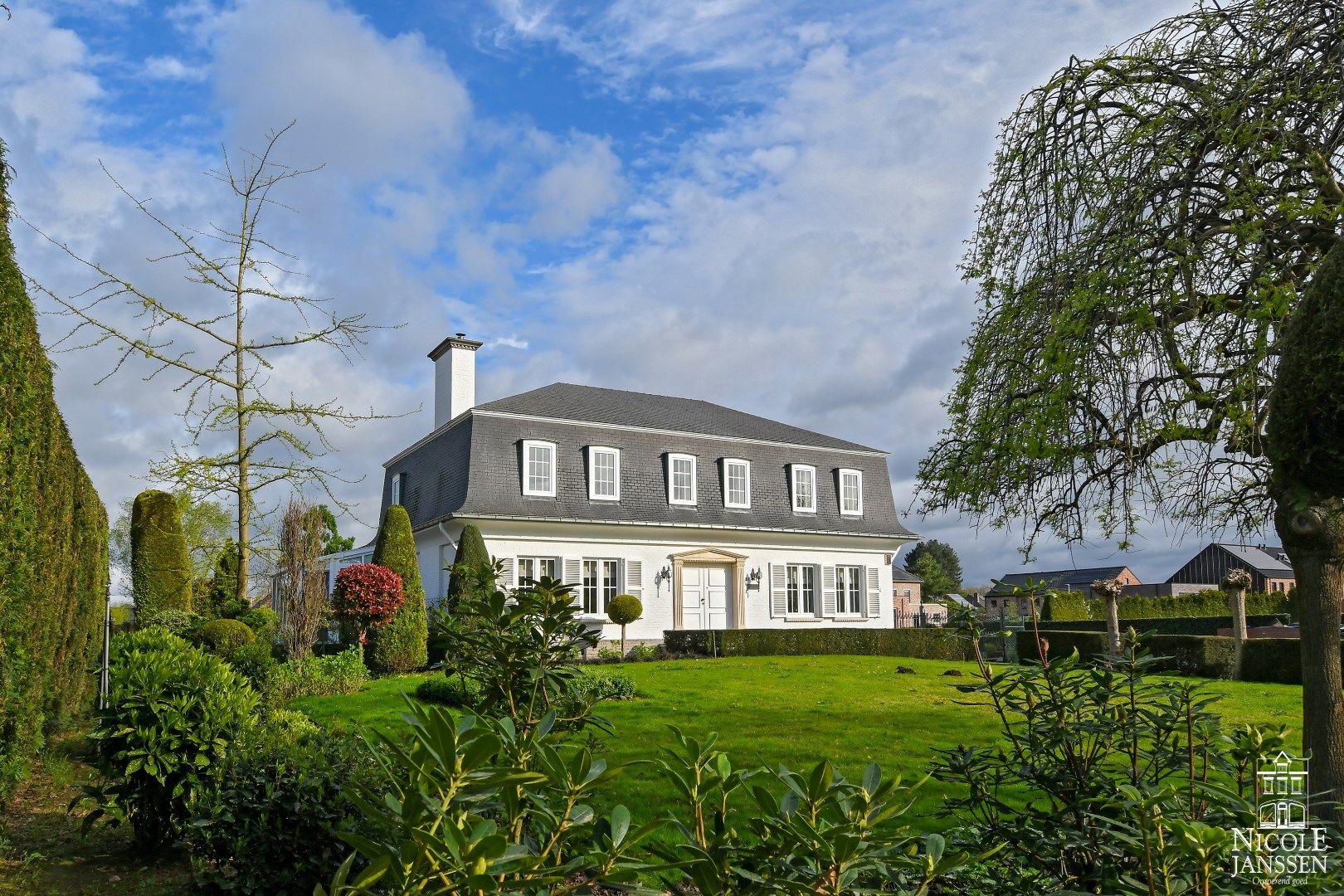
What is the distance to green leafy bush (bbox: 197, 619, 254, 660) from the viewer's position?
13.9 metres

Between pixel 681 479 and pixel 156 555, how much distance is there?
12783 mm

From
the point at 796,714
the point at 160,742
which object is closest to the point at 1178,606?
the point at 796,714

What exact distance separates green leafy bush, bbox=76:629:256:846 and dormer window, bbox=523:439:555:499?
16.8m

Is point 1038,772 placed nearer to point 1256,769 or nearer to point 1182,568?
point 1256,769

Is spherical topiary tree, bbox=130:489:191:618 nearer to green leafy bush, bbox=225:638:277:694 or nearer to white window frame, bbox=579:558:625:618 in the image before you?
green leafy bush, bbox=225:638:277:694

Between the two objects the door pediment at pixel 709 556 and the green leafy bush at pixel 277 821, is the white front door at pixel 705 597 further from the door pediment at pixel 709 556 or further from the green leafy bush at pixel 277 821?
the green leafy bush at pixel 277 821

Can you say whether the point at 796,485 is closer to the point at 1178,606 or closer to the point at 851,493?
the point at 851,493

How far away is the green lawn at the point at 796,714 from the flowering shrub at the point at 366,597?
1.44m

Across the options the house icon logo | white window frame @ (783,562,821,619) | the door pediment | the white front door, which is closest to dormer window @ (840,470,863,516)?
white window frame @ (783,562,821,619)

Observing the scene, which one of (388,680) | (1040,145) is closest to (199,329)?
(388,680)

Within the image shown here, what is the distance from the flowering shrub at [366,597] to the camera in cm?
1662

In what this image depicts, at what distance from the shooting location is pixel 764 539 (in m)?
25.3

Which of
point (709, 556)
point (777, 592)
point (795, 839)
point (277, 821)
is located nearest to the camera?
point (795, 839)

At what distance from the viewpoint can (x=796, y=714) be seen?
1076 cm
